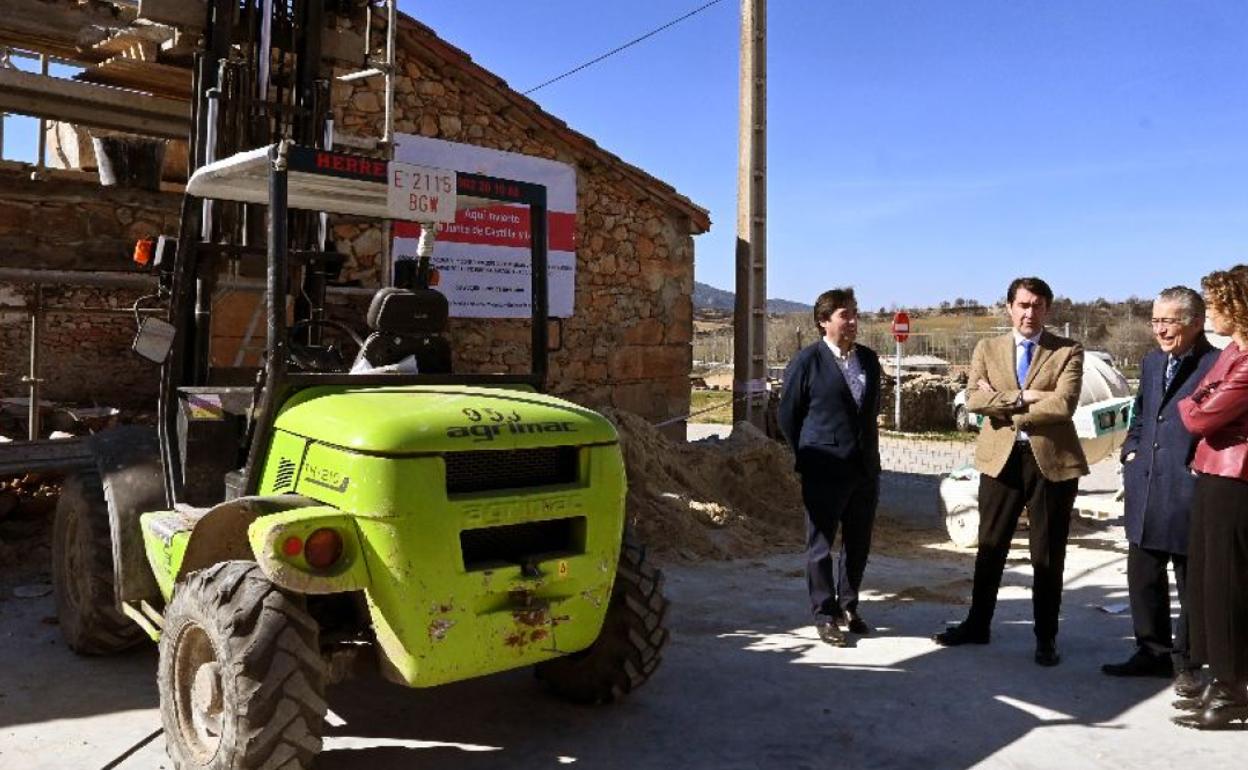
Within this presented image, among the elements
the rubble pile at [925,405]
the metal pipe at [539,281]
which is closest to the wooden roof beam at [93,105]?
the metal pipe at [539,281]

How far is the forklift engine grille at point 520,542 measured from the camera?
12.4 ft

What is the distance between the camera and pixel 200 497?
457 centimetres

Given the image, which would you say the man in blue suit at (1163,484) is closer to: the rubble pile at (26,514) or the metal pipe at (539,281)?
the metal pipe at (539,281)

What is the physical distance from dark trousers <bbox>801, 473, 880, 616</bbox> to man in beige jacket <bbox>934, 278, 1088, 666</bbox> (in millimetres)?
590

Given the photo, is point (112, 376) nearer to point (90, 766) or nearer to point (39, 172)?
point (39, 172)

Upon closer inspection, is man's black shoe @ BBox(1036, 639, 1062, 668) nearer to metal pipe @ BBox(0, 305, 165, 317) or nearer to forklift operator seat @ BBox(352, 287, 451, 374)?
forklift operator seat @ BBox(352, 287, 451, 374)

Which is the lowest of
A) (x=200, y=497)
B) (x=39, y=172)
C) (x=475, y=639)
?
(x=475, y=639)

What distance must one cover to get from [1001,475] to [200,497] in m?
3.96

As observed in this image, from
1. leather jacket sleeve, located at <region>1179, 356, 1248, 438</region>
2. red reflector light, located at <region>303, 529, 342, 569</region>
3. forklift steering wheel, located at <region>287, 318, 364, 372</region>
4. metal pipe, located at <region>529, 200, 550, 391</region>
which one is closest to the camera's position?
red reflector light, located at <region>303, 529, 342, 569</region>

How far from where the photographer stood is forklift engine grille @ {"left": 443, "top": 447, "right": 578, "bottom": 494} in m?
3.73

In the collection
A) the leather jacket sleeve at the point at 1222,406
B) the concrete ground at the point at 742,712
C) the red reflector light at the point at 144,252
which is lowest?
the concrete ground at the point at 742,712

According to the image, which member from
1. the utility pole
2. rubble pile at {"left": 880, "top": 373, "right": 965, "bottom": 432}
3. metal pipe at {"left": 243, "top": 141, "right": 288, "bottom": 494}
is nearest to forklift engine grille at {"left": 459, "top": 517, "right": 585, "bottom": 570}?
metal pipe at {"left": 243, "top": 141, "right": 288, "bottom": 494}

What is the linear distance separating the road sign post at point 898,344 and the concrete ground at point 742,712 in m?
13.5

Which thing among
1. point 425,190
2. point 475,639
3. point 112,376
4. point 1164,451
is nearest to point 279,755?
point 475,639
